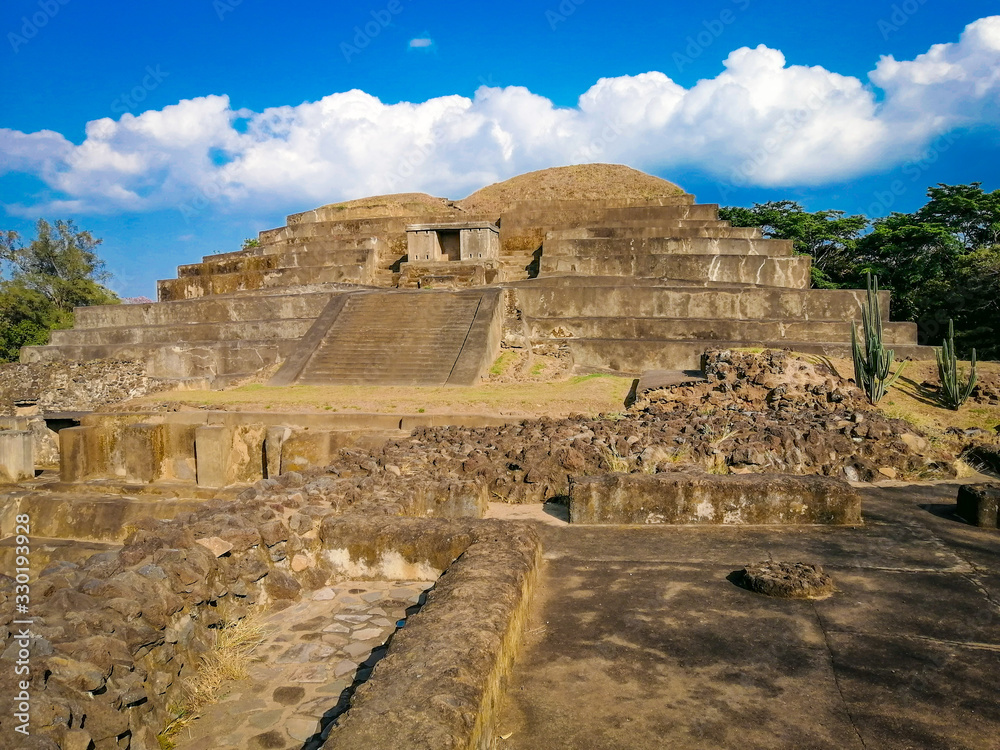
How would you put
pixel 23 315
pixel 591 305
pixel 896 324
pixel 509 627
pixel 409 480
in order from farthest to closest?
1. pixel 23 315
2. pixel 591 305
3. pixel 896 324
4. pixel 409 480
5. pixel 509 627

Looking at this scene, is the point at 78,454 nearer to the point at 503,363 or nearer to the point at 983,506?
the point at 503,363

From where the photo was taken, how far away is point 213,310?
16.6 metres

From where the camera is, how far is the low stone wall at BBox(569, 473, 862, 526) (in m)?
4.87

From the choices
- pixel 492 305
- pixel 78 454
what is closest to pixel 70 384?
pixel 78 454

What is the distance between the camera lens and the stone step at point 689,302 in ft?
46.0

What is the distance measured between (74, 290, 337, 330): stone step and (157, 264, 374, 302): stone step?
721mm

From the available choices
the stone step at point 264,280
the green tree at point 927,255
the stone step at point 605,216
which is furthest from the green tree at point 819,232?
the stone step at point 264,280

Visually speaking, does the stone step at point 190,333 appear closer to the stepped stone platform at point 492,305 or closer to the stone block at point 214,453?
the stepped stone platform at point 492,305

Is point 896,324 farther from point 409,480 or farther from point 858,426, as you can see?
point 409,480

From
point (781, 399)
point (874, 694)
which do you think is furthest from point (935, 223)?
point (874, 694)

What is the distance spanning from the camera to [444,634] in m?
2.72

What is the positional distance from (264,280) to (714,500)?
16414 millimetres

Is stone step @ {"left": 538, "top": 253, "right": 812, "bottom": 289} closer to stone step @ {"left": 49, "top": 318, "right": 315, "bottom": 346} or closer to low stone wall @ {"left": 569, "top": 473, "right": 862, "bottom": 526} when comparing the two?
stone step @ {"left": 49, "top": 318, "right": 315, "bottom": 346}

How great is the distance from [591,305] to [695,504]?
32.6ft
